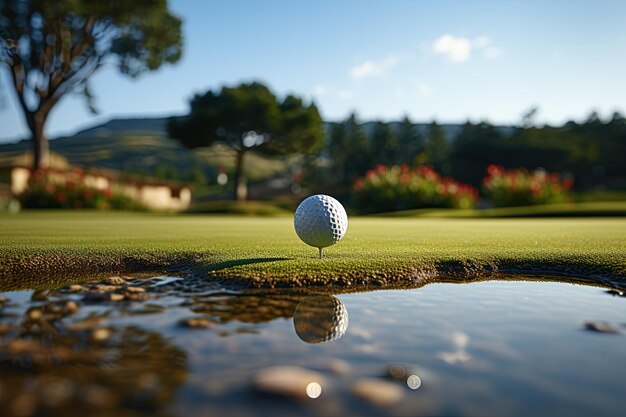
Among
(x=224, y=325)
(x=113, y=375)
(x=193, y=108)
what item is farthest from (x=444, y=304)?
(x=193, y=108)

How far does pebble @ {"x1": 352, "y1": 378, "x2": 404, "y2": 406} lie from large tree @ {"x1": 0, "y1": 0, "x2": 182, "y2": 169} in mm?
28795

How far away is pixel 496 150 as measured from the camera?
52750 mm

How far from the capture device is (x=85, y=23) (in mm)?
27375

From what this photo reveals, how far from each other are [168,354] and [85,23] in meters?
30.5

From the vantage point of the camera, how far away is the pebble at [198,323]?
2879 millimetres

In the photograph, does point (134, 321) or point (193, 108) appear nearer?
point (134, 321)

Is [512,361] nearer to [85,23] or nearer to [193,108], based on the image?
[85,23]

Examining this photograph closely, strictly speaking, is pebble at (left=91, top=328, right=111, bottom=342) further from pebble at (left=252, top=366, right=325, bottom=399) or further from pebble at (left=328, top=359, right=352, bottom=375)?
pebble at (left=328, top=359, right=352, bottom=375)

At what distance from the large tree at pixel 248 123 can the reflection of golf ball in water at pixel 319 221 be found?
36.0 metres

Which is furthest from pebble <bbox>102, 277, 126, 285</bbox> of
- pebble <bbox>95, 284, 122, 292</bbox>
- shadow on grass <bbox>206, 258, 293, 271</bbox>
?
shadow on grass <bbox>206, 258, 293, 271</bbox>

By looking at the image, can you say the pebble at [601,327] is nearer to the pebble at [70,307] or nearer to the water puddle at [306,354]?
the water puddle at [306,354]

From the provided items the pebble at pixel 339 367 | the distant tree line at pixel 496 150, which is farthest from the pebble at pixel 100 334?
the distant tree line at pixel 496 150

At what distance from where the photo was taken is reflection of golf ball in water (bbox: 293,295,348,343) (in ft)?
9.14

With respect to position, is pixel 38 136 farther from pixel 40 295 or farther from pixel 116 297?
pixel 116 297
